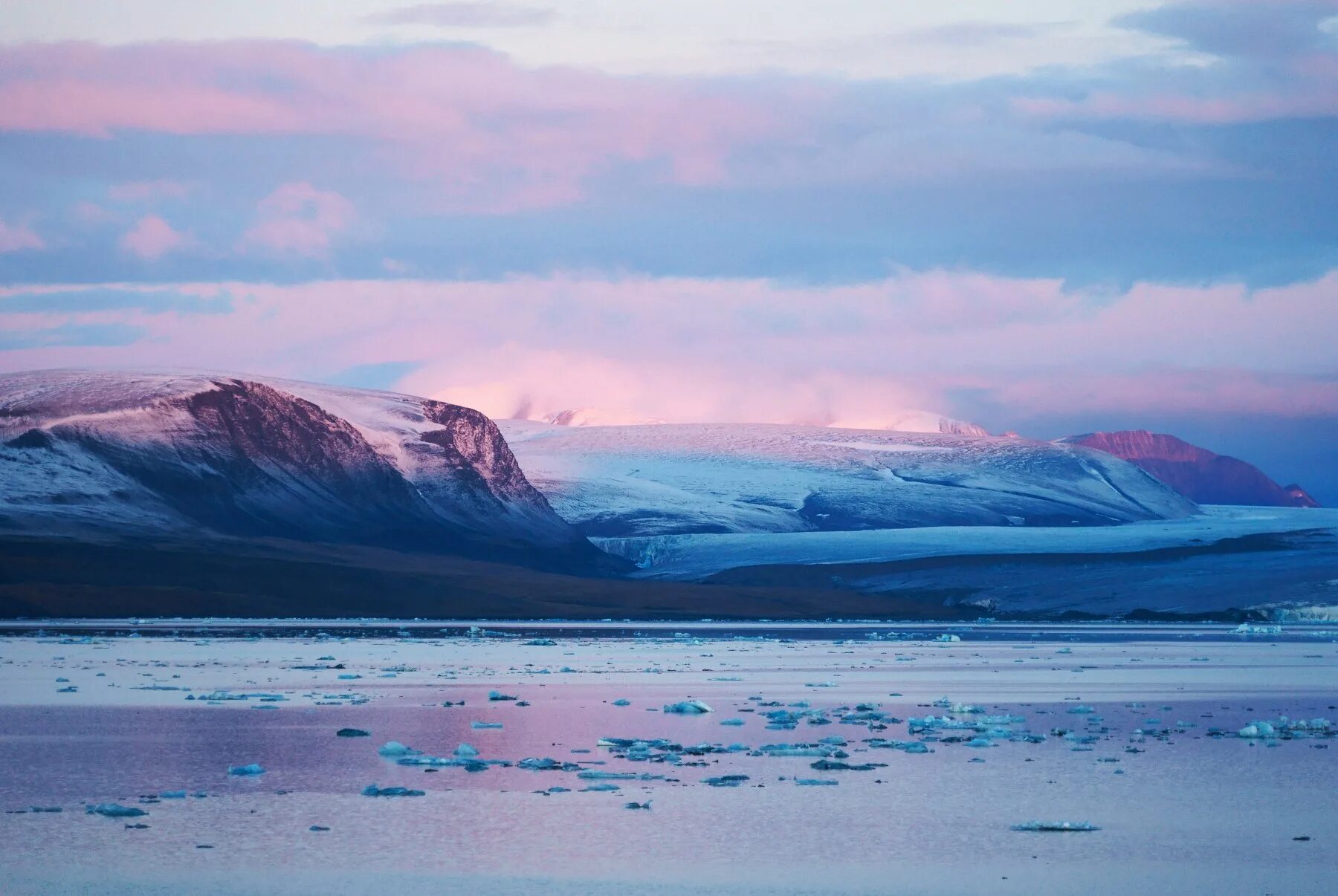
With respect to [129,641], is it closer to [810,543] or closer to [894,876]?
[894,876]

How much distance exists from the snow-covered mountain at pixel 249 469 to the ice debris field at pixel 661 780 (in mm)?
55217

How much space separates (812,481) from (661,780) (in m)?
101

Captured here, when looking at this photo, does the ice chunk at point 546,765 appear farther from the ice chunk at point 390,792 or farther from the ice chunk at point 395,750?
the ice chunk at point 390,792

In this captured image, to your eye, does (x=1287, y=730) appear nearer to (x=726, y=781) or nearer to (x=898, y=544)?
(x=726, y=781)

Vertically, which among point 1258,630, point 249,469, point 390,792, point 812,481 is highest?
point 812,481

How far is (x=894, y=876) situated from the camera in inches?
456

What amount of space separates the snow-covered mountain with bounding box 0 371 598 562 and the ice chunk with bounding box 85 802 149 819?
2566 inches

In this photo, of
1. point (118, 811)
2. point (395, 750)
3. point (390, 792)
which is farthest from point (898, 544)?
point (118, 811)

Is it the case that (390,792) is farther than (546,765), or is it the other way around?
(546,765)

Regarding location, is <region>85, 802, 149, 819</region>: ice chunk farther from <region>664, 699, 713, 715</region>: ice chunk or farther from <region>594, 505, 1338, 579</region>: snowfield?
<region>594, 505, 1338, 579</region>: snowfield

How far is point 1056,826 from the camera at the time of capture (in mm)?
13133

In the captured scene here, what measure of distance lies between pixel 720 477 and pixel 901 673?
87.1m

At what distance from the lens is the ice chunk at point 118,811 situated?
13281 mm

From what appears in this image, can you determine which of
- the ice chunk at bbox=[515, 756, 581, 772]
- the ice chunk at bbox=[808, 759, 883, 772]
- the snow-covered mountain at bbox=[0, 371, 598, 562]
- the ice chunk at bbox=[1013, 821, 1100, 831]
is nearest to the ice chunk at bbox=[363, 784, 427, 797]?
the ice chunk at bbox=[515, 756, 581, 772]
